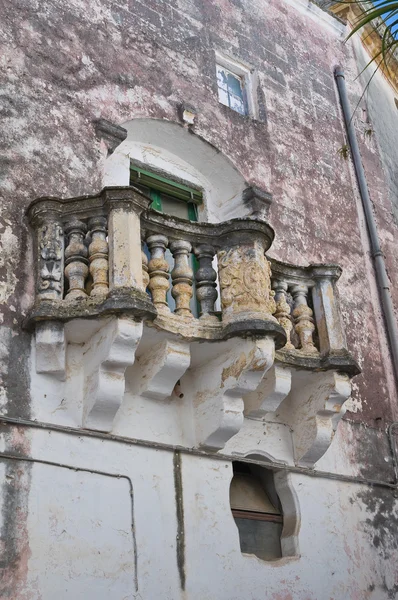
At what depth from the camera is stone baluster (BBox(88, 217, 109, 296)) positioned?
22.1ft

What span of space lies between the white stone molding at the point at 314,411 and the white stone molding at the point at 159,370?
133 cm

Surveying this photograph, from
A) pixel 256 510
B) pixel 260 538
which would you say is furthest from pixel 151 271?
pixel 260 538

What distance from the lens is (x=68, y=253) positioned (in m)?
6.89

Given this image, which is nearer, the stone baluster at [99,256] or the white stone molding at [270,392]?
the stone baluster at [99,256]

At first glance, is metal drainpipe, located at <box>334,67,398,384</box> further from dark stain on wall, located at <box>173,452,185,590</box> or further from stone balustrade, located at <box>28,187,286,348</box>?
dark stain on wall, located at <box>173,452,185,590</box>

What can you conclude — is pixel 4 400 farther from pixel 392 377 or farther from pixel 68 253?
pixel 392 377

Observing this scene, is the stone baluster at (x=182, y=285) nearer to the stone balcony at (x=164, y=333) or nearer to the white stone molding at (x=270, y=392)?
the stone balcony at (x=164, y=333)

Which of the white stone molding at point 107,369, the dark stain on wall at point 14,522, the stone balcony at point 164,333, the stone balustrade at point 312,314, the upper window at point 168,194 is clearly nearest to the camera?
the dark stain on wall at point 14,522

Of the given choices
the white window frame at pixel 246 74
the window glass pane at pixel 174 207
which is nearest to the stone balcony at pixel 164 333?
the window glass pane at pixel 174 207

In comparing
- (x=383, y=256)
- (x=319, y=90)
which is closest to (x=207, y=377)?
(x=383, y=256)

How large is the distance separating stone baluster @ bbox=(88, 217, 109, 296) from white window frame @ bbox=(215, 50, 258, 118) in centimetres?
378

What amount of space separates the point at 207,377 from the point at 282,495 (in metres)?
1.43

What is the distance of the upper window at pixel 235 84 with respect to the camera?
33.0ft

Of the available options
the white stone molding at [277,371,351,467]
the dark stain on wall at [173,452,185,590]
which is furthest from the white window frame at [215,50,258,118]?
the dark stain on wall at [173,452,185,590]
